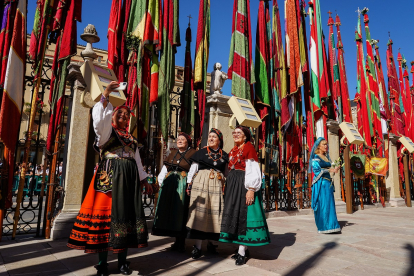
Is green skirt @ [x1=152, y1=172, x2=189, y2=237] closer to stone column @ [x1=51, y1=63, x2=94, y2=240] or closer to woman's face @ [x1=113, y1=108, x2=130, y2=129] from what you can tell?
woman's face @ [x1=113, y1=108, x2=130, y2=129]

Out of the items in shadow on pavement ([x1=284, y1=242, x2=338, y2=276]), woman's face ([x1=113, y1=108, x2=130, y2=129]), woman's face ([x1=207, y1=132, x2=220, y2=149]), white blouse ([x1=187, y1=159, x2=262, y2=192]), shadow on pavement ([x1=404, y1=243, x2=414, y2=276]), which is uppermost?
woman's face ([x1=113, y1=108, x2=130, y2=129])

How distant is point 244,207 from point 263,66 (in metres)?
4.94

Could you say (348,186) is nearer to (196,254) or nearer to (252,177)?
(252,177)

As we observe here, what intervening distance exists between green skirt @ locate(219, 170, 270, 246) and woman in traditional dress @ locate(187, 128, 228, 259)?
14 cm

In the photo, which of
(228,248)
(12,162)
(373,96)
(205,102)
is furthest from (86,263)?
(373,96)

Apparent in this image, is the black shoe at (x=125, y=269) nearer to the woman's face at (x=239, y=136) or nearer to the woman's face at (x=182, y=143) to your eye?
the woman's face at (x=182, y=143)

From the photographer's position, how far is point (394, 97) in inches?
555

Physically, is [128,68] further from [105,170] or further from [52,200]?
[105,170]

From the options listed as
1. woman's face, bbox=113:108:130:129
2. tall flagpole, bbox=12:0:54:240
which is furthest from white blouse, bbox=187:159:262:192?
tall flagpole, bbox=12:0:54:240

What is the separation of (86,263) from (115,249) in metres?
0.83

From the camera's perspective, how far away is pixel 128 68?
19.0 ft

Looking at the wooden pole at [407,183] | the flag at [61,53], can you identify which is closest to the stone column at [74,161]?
the flag at [61,53]

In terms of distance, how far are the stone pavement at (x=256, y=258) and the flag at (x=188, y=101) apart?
2503 millimetres

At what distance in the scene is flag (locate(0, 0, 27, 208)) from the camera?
12.1 ft
